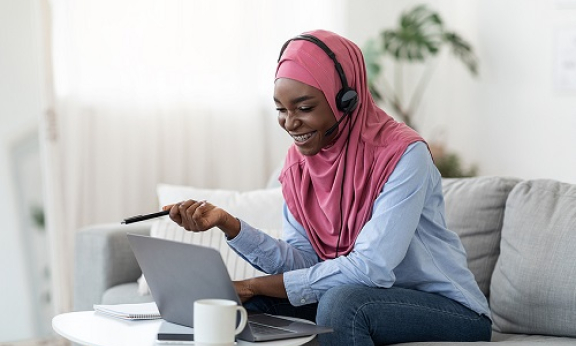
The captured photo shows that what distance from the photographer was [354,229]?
1.81m

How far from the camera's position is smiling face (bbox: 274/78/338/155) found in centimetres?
174

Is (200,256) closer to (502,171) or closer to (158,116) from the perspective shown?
(158,116)

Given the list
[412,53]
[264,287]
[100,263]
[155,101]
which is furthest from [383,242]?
[412,53]

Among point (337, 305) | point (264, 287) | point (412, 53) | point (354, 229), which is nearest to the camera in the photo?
point (337, 305)

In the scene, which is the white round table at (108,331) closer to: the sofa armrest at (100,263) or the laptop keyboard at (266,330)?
the laptop keyboard at (266,330)

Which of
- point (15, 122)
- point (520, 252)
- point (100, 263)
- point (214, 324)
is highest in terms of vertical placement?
point (15, 122)

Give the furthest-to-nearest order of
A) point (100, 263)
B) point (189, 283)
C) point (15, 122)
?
point (15, 122) < point (100, 263) < point (189, 283)

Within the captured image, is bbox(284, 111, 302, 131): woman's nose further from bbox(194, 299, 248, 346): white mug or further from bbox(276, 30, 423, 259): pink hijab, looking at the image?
bbox(194, 299, 248, 346): white mug

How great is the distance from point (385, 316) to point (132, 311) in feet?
1.58

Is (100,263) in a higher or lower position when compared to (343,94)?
lower

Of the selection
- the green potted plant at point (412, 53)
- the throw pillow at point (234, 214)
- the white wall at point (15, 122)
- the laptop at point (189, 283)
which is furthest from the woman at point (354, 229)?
the green potted plant at point (412, 53)

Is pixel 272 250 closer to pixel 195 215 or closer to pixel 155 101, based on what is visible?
pixel 195 215

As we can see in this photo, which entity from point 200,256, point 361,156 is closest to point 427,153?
point 361,156

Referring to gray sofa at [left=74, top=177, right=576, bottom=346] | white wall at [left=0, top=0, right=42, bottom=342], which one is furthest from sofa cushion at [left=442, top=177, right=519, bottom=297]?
white wall at [left=0, top=0, right=42, bottom=342]
